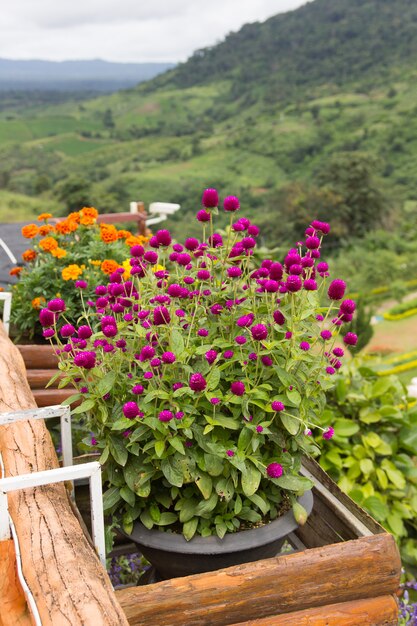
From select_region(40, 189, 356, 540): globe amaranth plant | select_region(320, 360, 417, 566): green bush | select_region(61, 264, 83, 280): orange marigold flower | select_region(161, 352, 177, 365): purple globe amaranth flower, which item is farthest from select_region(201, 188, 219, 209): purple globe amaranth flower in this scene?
select_region(320, 360, 417, 566): green bush

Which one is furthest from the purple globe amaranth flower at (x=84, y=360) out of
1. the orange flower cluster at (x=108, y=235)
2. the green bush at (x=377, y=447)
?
the green bush at (x=377, y=447)

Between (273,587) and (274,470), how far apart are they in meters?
0.22

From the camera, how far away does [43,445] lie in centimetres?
146

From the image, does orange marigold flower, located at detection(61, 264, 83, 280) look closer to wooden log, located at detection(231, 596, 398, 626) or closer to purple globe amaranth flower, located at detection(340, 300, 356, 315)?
purple globe amaranth flower, located at detection(340, 300, 356, 315)

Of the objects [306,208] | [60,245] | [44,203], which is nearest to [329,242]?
[306,208]

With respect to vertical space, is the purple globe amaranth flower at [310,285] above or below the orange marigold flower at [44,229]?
above

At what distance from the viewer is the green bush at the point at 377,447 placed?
276cm

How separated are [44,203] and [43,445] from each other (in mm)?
31149

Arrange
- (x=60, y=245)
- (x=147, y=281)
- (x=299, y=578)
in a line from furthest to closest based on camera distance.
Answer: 1. (x=60, y=245)
2. (x=147, y=281)
3. (x=299, y=578)

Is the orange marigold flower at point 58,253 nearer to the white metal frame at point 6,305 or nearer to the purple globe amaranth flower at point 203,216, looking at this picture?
the white metal frame at point 6,305

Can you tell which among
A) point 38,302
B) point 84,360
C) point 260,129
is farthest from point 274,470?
point 260,129

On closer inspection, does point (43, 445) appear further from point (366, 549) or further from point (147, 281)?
point (366, 549)

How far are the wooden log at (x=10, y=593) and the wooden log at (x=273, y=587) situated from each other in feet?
0.57

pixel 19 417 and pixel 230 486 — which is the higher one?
pixel 19 417
